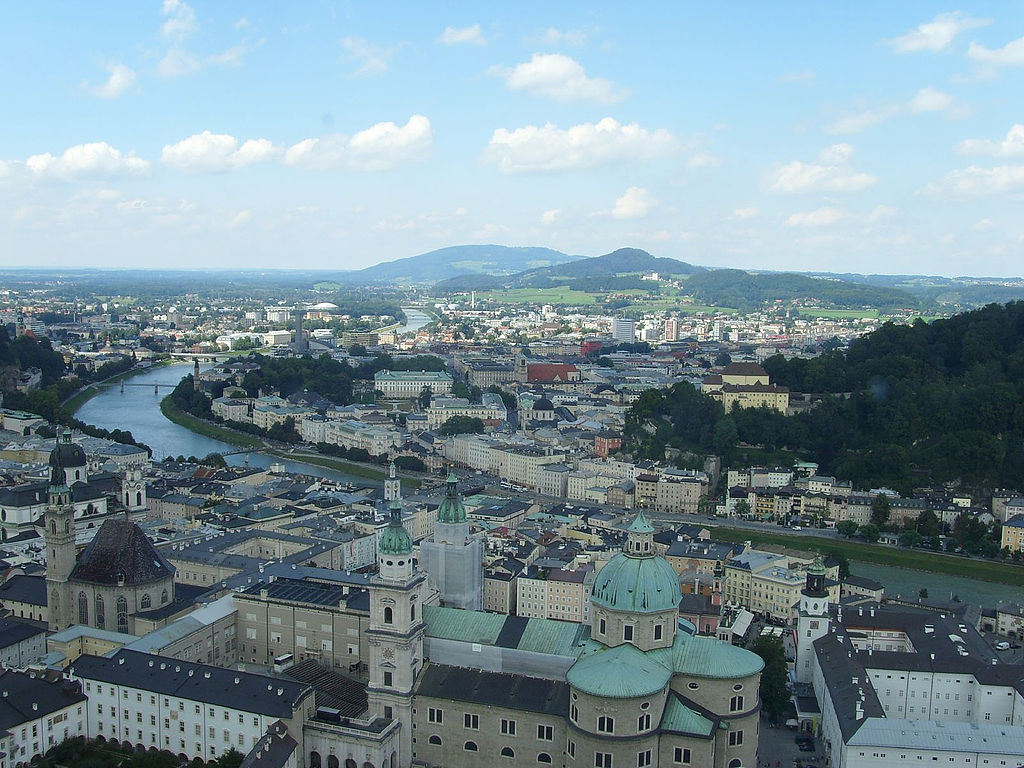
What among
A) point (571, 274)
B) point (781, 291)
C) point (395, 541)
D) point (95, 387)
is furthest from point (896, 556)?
point (571, 274)

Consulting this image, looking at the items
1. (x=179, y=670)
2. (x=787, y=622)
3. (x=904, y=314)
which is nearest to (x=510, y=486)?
(x=787, y=622)

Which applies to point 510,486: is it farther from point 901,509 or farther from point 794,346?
point 794,346

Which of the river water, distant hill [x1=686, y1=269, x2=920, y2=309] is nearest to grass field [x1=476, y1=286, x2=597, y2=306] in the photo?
distant hill [x1=686, y1=269, x2=920, y2=309]

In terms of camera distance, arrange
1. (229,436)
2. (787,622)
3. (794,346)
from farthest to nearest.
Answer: (794,346) → (229,436) → (787,622)

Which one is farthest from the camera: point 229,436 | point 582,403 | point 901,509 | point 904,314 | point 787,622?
point 904,314

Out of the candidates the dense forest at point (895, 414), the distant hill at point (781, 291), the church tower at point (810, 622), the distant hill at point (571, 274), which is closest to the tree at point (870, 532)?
the dense forest at point (895, 414)

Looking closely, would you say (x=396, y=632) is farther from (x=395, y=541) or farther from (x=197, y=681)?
(x=197, y=681)

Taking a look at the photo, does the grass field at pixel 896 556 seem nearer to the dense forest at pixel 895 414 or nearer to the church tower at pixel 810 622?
the dense forest at pixel 895 414
